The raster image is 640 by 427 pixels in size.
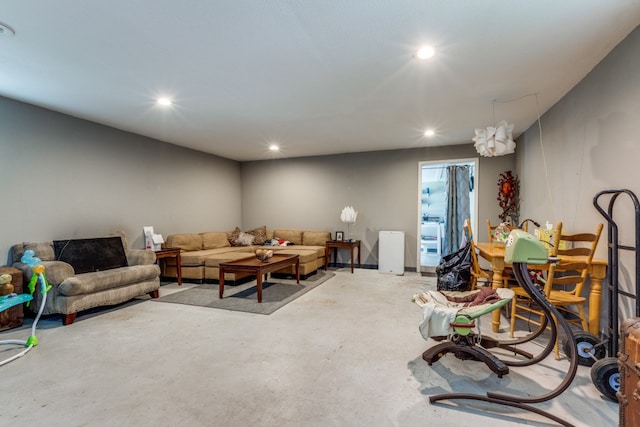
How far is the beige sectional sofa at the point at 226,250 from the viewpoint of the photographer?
15.7ft

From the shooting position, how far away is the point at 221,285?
3895 mm

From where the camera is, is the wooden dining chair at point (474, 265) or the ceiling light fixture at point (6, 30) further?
the wooden dining chair at point (474, 265)

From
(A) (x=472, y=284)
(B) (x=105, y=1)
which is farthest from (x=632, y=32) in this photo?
(B) (x=105, y=1)

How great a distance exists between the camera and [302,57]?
2416mm

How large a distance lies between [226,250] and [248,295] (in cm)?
177

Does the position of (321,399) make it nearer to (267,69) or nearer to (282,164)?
(267,69)

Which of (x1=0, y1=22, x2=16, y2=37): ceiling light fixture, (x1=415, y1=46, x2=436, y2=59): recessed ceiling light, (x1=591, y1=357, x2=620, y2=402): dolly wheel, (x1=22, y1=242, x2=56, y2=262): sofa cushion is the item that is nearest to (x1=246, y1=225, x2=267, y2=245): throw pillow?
(x1=22, y1=242, x2=56, y2=262): sofa cushion

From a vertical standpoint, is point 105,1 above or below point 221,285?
above

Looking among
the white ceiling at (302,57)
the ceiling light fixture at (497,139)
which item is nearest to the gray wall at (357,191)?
the white ceiling at (302,57)

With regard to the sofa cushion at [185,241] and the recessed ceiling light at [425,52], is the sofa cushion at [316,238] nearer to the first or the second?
the sofa cushion at [185,241]

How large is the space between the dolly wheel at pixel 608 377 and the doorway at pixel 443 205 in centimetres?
388

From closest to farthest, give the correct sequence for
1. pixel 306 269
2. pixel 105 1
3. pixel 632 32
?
pixel 105 1 → pixel 632 32 → pixel 306 269

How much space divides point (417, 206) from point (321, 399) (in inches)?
177

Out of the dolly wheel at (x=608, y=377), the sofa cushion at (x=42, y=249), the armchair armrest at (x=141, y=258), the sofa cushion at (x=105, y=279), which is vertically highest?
the sofa cushion at (x=42, y=249)
